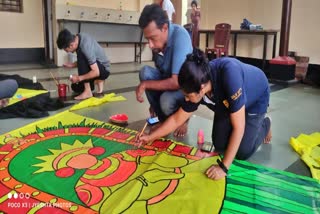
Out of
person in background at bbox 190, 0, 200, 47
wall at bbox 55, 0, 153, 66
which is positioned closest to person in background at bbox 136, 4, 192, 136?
person in background at bbox 190, 0, 200, 47

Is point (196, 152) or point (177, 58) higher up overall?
point (177, 58)

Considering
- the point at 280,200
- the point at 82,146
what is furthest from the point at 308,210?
the point at 82,146

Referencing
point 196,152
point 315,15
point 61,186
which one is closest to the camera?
point 61,186

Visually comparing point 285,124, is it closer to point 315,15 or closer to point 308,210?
point 308,210

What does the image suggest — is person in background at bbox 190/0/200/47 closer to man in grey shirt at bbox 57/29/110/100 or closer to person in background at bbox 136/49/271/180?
man in grey shirt at bbox 57/29/110/100

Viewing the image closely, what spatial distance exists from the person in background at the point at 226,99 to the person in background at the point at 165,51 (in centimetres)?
30

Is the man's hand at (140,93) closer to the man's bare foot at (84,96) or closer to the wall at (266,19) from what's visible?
the man's bare foot at (84,96)

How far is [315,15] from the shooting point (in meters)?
4.73

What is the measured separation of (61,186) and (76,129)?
0.82 metres

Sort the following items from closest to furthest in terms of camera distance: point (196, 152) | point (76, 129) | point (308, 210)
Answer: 1. point (308, 210)
2. point (196, 152)
3. point (76, 129)

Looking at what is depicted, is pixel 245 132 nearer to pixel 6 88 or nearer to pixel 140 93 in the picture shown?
pixel 140 93

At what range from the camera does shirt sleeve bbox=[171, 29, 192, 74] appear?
76.2 inches

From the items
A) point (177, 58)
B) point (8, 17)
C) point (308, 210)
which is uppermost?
point (8, 17)

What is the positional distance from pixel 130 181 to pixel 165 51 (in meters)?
0.91
